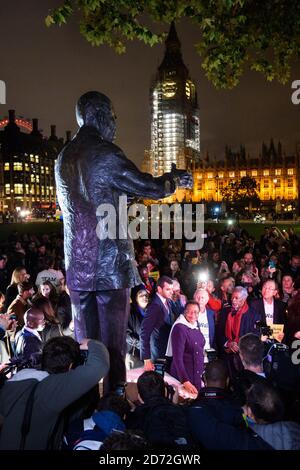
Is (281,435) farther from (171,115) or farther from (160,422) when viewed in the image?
(171,115)

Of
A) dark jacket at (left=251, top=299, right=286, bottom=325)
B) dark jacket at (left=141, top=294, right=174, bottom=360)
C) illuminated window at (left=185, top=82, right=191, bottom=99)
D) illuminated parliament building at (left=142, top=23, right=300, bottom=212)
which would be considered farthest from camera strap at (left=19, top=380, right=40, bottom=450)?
illuminated window at (left=185, top=82, right=191, bottom=99)

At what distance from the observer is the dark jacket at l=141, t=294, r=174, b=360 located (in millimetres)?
5598

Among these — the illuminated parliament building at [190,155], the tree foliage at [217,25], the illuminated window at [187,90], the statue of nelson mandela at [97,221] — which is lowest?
the statue of nelson mandela at [97,221]

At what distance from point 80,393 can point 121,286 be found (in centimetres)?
120

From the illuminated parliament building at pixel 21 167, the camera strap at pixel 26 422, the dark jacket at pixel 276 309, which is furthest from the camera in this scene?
the illuminated parliament building at pixel 21 167

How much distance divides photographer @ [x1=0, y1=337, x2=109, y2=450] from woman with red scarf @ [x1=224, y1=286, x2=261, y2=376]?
137 inches

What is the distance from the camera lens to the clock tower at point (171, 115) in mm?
101000

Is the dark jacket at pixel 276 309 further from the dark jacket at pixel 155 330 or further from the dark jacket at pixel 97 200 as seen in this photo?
the dark jacket at pixel 97 200

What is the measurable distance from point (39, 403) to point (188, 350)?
3.00 metres

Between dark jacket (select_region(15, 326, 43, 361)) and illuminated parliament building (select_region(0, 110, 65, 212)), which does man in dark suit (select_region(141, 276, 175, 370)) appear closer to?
dark jacket (select_region(15, 326, 43, 361))

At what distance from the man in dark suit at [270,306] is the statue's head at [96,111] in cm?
362

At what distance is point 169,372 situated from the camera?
5324 mm

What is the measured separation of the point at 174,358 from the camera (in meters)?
5.02

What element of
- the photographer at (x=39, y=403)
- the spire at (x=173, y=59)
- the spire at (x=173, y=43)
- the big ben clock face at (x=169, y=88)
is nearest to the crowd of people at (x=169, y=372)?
the photographer at (x=39, y=403)
